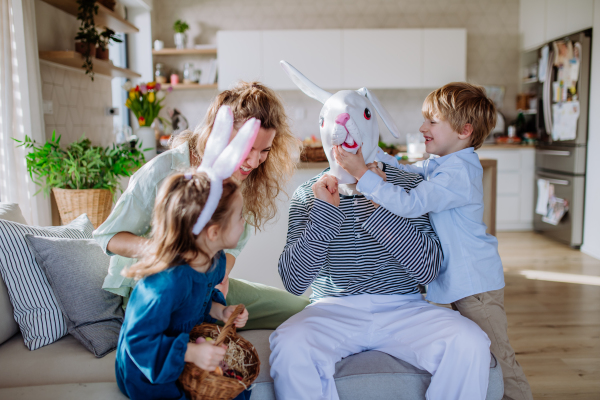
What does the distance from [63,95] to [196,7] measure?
2435 mm

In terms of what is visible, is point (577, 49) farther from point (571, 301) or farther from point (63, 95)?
point (63, 95)

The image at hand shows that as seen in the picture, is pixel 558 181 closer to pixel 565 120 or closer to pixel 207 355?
pixel 565 120

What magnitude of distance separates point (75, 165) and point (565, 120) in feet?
12.6

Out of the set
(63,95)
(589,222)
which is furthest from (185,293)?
(589,222)

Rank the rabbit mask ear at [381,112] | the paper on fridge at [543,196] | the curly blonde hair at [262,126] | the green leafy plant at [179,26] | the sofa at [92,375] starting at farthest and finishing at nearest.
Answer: the green leafy plant at [179,26] → the paper on fridge at [543,196] → the rabbit mask ear at [381,112] → the curly blonde hair at [262,126] → the sofa at [92,375]

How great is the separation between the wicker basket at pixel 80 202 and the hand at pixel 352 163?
1464 millimetres

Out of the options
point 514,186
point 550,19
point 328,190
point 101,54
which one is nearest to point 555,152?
point 514,186

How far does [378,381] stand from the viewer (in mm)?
1261

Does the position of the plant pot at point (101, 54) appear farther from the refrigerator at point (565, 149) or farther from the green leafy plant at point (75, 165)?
the refrigerator at point (565, 149)

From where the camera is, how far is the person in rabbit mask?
1.22 meters

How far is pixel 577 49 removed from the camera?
3.95m

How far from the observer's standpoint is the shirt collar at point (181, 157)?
4.43ft

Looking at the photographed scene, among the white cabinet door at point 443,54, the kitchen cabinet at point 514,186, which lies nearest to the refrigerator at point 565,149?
the kitchen cabinet at point 514,186

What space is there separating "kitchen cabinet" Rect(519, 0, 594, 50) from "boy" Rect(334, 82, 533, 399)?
10.5 ft
